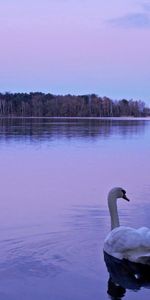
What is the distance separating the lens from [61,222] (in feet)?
34.0

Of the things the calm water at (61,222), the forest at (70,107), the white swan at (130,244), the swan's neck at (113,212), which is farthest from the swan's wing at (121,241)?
the forest at (70,107)

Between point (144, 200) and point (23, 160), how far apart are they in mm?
9298

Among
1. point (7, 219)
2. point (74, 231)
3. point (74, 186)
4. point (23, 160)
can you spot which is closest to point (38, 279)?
point (74, 231)

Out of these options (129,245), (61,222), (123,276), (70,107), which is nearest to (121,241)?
(129,245)

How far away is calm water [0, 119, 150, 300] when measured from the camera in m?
6.94

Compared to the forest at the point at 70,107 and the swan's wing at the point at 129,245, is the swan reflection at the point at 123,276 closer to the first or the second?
the swan's wing at the point at 129,245

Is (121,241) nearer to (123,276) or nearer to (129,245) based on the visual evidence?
(129,245)

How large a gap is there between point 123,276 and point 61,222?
3110mm

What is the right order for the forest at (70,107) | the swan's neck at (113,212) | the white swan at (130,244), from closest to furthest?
the white swan at (130,244) → the swan's neck at (113,212) → the forest at (70,107)

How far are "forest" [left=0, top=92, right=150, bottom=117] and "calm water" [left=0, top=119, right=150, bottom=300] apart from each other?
134177 millimetres

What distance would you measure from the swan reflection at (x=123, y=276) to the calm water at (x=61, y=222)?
0.17 ft

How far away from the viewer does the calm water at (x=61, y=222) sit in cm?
694

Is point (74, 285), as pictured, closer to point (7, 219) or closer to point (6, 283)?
point (6, 283)

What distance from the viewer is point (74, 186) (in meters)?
14.8
